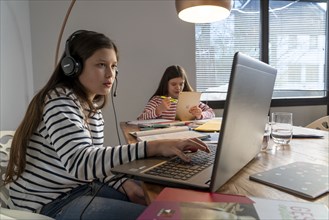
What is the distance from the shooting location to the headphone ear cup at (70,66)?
950mm

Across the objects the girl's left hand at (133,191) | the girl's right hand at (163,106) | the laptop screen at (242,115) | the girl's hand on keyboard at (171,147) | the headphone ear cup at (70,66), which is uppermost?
the headphone ear cup at (70,66)

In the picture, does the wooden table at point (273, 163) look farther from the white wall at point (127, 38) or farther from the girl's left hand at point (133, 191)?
the white wall at point (127, 38)

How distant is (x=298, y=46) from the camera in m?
3.06

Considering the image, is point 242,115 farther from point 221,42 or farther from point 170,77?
point 221,42

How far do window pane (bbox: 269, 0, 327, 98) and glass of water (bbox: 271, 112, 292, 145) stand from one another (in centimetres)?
211

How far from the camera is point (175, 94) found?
237cm

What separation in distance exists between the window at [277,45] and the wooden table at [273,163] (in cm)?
185

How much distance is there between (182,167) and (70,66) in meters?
0.54

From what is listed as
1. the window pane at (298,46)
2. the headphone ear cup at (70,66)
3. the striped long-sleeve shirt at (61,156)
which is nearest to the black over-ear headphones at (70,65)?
the headphone ear cup at (70,66)

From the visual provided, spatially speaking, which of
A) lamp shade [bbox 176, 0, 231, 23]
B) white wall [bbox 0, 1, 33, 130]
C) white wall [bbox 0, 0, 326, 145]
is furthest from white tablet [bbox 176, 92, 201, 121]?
white wall [bbox 0, 1, 33, 130]

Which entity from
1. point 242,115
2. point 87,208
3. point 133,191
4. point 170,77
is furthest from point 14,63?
point 242,115

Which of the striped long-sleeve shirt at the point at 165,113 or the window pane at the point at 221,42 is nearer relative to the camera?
the striped long-sleeve shirt at the point at 165,113

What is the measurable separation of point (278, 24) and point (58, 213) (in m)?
2.93

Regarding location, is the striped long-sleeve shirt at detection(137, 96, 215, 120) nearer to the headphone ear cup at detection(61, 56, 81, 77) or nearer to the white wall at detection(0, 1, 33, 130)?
the white wall at detection(0, 1, 33, 130)
